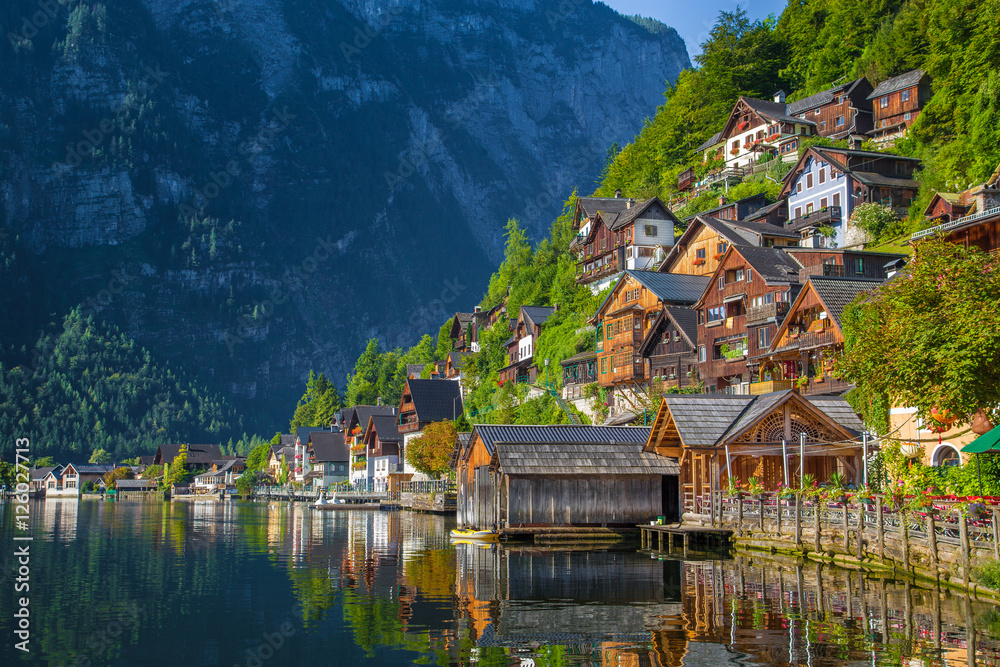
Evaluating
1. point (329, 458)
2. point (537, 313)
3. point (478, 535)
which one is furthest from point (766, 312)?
point (329, 458)

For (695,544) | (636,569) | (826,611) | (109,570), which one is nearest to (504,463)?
(695,544)

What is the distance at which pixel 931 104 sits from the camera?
88125 mm

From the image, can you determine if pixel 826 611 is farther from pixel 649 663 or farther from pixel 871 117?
pixel 871 117

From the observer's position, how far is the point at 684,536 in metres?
42.2

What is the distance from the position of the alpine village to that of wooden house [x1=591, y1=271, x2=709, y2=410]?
A: 0.22 metres

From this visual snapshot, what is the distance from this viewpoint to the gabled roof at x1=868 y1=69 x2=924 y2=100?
9238cm

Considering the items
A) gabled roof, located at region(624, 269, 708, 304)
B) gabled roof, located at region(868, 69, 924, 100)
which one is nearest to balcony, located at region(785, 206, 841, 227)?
gabled roof, located at region(624, 269, 708, 304)

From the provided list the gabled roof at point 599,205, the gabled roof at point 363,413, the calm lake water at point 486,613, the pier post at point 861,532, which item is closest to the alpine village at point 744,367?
the pier post at point 861,532

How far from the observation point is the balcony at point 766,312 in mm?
63906

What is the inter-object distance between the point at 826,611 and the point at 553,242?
102 meters

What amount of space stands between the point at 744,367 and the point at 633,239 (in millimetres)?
31923

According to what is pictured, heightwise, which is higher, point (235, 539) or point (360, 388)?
point (360, 388)

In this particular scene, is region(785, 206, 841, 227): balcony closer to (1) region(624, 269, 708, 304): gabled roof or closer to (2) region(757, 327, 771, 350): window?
(1) region(624, 269, 708, 304): gabled roof

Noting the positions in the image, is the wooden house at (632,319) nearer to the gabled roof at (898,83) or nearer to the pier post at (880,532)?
the gabled roof at (898,83)
